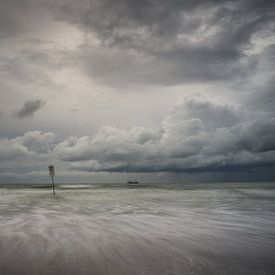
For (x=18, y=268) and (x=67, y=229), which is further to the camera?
(x=67, y=229)

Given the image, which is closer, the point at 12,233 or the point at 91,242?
the point at 91,242

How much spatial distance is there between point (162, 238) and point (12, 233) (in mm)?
5564

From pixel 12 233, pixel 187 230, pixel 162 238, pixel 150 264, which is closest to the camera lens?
pixel 150 264

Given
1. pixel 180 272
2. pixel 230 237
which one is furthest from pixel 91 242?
pixel 230 237

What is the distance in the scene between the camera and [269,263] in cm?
589

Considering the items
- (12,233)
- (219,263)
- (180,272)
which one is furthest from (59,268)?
(12,233)

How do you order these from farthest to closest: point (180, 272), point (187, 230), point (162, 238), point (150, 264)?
1. point (187, 230)
2. point (162, 238)
3. point (150, 264)
4. point (180, 272)

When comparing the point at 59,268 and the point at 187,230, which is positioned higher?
the point at 59,268

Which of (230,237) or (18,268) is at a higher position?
(18,268)

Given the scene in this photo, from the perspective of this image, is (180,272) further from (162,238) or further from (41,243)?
(41,243)

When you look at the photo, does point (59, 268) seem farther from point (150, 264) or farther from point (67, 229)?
point (67, 229)

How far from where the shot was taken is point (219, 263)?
586cm

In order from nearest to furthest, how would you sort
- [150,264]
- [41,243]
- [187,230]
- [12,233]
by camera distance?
[150,264] < [41,243] < [12,233] < [187,230]

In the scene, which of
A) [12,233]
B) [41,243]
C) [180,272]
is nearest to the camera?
[180,272]
